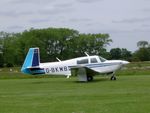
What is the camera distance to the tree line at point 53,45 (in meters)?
116

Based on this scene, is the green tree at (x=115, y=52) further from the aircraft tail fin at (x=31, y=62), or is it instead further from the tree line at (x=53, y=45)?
the aircraft tail fin at (x=31, y=62)

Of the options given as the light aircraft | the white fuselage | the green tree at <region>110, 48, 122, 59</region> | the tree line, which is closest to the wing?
the light aircraft

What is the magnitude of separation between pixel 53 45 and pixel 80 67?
8966cm

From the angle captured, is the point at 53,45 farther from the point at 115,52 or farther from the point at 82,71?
the point at 82,71

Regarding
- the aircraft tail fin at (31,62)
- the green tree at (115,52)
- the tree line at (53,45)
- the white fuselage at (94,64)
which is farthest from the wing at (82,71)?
the green tree at (115,52)

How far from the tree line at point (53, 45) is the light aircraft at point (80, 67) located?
257 ft

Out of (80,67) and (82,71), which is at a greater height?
(80,67)

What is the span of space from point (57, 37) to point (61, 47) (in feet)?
10.5

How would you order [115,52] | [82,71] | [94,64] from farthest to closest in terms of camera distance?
[115,52] < [94,64] < [82,71]

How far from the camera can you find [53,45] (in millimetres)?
121062

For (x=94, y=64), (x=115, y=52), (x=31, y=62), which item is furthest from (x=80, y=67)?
(x=115, y=52)

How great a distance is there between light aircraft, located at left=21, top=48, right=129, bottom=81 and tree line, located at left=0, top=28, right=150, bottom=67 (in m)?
78.5

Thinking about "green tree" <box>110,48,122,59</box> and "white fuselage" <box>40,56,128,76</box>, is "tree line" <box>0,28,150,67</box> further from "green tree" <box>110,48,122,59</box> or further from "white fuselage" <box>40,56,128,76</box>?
"white fuselage" <box>40,56,128,76</box>

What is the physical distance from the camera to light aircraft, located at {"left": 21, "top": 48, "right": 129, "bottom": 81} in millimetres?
32688
